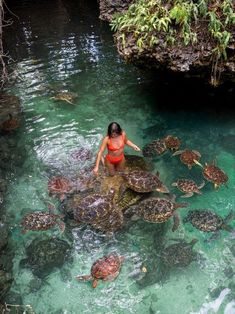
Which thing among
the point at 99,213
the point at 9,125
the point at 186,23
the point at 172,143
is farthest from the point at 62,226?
the point at 186,23

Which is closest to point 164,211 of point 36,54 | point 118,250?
point 118,250

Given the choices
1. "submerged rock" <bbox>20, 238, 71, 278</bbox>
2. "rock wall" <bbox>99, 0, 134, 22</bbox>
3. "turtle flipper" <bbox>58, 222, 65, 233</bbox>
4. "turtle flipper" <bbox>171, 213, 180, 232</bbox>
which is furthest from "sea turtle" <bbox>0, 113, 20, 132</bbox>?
"turtle flipper" <bbox>171, 213, 180, 232</bbox>

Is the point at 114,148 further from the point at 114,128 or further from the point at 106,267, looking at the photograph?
the point at 106,267

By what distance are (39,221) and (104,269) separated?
1.69m

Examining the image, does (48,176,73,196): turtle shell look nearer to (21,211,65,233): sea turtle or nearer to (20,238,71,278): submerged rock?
(21,211,65,233): sea turtle

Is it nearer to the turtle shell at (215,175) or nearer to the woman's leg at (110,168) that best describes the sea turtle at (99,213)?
the woman's leg at (110,168)

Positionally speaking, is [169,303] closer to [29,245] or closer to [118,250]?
[118,250]

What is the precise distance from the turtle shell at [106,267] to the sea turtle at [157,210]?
1.04 m

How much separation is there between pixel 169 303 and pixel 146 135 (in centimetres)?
455

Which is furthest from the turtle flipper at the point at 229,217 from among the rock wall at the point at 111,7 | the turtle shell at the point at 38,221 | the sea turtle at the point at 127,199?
the rock wall at the point at 111,7

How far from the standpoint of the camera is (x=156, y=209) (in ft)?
21.0

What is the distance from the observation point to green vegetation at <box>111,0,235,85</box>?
7355 mm

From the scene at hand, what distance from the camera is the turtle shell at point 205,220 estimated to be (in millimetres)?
6301

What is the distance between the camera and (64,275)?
5.82 m
